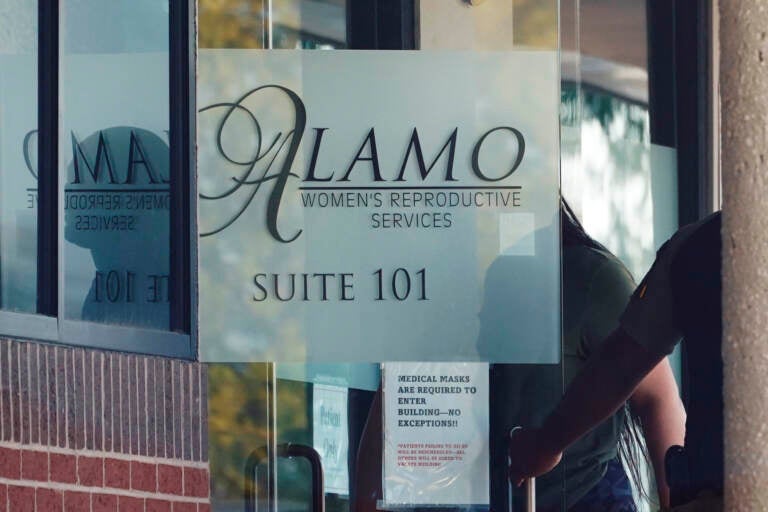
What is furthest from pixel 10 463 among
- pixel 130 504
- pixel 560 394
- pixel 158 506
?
pixel 560 394

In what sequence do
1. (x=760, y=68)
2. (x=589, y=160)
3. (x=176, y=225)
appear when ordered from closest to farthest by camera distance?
1. (x=760, y=68)
2. (x=589, y=160)
3. (x=176, y=225)

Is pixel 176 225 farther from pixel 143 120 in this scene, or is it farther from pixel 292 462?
pixel 292 462

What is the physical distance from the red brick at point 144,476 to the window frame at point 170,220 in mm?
480

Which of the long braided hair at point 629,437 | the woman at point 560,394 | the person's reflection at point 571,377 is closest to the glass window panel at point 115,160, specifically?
the woman at point 560,394

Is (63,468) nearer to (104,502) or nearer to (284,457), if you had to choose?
(104,502)

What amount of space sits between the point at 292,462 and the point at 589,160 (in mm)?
1680

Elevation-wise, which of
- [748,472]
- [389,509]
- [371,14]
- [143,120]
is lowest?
[389,509]

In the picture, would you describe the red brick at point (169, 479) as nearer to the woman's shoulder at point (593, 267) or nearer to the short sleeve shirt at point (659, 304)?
the woman's shoulder at point (593, 267)

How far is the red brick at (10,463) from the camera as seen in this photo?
257 inches

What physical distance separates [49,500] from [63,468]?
0.16 m

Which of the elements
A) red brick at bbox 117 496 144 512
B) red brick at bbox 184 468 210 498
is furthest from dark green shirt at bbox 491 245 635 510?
red brick at bbox 117 496 144 512

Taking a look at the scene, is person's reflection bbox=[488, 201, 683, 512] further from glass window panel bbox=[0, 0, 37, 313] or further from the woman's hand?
glass window panel bbox=[0, 0, 37, 313]

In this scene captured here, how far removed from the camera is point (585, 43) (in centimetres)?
573

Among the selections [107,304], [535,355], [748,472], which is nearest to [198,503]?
[107,304]
